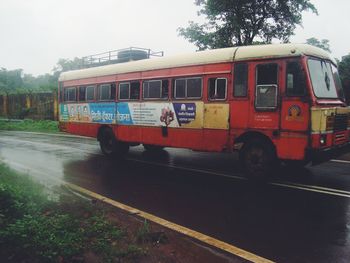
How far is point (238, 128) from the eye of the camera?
9406 mm

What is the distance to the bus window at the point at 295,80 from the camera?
8305mm

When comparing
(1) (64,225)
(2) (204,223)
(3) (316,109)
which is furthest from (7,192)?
(3) (316,109)

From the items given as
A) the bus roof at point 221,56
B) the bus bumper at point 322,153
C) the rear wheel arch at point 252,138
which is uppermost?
the bus roof at point 221,56

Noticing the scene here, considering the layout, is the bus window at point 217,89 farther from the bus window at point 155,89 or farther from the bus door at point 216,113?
the bus window at point 155,89

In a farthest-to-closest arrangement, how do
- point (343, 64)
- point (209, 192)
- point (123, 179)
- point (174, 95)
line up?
point (343, 64)
point (174, 95)
point (123, 179)
point (209, 192)

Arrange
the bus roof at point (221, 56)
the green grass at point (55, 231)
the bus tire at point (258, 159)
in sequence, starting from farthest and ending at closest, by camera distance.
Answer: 1. the bus tire at point (258, 159)
2. the bus roof at point (221, 56)
3. the green grass at point (55, 231)

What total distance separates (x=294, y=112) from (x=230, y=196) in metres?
2.46

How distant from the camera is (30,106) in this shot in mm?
35531

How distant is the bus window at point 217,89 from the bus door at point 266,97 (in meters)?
0.83

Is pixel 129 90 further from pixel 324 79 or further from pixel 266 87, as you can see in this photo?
pixel 324 79

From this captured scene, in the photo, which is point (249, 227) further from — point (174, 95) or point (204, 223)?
point (174, 95)

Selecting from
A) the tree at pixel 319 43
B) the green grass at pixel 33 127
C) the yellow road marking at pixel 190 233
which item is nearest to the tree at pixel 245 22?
the green grass at pixel 33 127

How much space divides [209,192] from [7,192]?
12.9 ft

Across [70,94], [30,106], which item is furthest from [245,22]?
[30,106]
